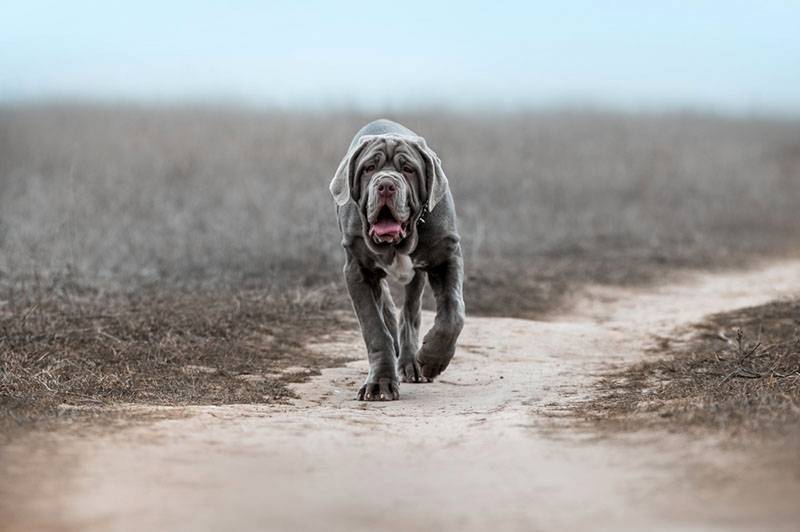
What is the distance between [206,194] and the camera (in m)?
17.2

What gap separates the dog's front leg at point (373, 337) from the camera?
7059mm

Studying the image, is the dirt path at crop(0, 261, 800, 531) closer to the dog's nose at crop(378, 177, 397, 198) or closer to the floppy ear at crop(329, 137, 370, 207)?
the dog's nose at crop(378, 177, 397, 198)

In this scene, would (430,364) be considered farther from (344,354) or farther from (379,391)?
(344,354)

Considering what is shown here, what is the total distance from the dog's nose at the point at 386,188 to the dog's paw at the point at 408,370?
1.62 metres

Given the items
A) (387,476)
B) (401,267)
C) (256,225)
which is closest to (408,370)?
(401,267)

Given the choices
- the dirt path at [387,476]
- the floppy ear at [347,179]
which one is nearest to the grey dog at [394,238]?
the floppy ear at [347,179]

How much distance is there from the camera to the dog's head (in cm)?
673

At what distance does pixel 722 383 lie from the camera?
22.1ft

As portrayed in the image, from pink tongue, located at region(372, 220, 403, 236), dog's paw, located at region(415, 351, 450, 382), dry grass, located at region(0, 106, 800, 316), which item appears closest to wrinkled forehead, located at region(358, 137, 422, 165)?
pink tongue, located at region(372, 220, 403, 236)

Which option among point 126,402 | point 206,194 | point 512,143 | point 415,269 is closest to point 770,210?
point 512,143

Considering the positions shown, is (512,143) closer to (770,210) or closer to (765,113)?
(770,210)

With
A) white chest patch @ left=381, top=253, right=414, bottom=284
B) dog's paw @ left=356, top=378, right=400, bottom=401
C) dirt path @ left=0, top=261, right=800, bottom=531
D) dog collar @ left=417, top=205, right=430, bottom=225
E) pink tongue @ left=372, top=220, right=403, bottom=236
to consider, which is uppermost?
dog collar @ left=417, top=205, right=430, bottom=225

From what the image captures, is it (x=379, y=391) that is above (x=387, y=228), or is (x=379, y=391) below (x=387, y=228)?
below

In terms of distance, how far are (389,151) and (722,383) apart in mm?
2346
